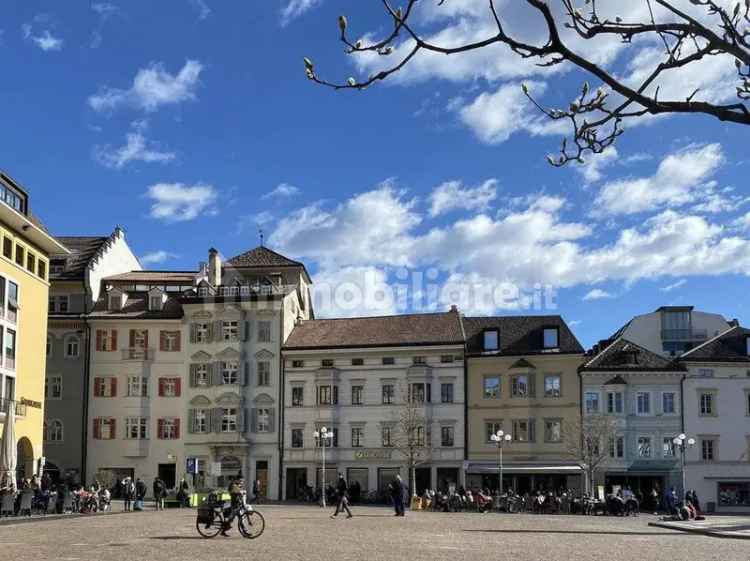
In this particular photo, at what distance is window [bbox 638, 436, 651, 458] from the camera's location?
61438 mm

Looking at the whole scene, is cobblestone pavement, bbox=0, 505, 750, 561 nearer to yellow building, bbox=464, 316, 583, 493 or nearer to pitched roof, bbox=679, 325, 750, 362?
yellow building, bbox=464, 316, 583, 493

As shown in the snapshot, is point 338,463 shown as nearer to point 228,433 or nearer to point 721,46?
point 228,433

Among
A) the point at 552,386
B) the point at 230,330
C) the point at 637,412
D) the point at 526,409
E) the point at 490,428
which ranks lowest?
the point at 490,428

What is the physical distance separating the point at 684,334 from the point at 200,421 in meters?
33.2

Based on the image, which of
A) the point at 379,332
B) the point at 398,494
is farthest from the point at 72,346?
the point at 398,494

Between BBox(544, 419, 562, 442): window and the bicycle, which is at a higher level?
BBox(544, 419, 562, 442): window

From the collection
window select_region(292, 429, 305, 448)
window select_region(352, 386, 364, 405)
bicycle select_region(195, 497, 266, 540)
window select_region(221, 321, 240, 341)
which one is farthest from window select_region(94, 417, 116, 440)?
bicycle select_region(195, 497, 266, 540)

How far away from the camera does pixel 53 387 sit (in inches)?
2549

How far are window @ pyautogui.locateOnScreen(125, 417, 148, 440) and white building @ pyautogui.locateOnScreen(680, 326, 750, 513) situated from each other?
108 feet

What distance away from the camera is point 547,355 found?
62.5 m

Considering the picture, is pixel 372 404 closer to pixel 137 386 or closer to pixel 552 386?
pixel 552 386

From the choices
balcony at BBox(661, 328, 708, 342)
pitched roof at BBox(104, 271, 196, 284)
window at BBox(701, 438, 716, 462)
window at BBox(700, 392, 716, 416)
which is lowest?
window at BBox(701, 438, 716, 462)

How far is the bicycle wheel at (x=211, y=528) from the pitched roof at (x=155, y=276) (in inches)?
1739

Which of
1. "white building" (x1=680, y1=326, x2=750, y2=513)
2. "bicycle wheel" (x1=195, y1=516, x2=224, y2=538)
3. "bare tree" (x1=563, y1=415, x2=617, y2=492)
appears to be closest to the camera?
"bicycle wheel" (x1=195, y1=516, x2=224, y2=538)
